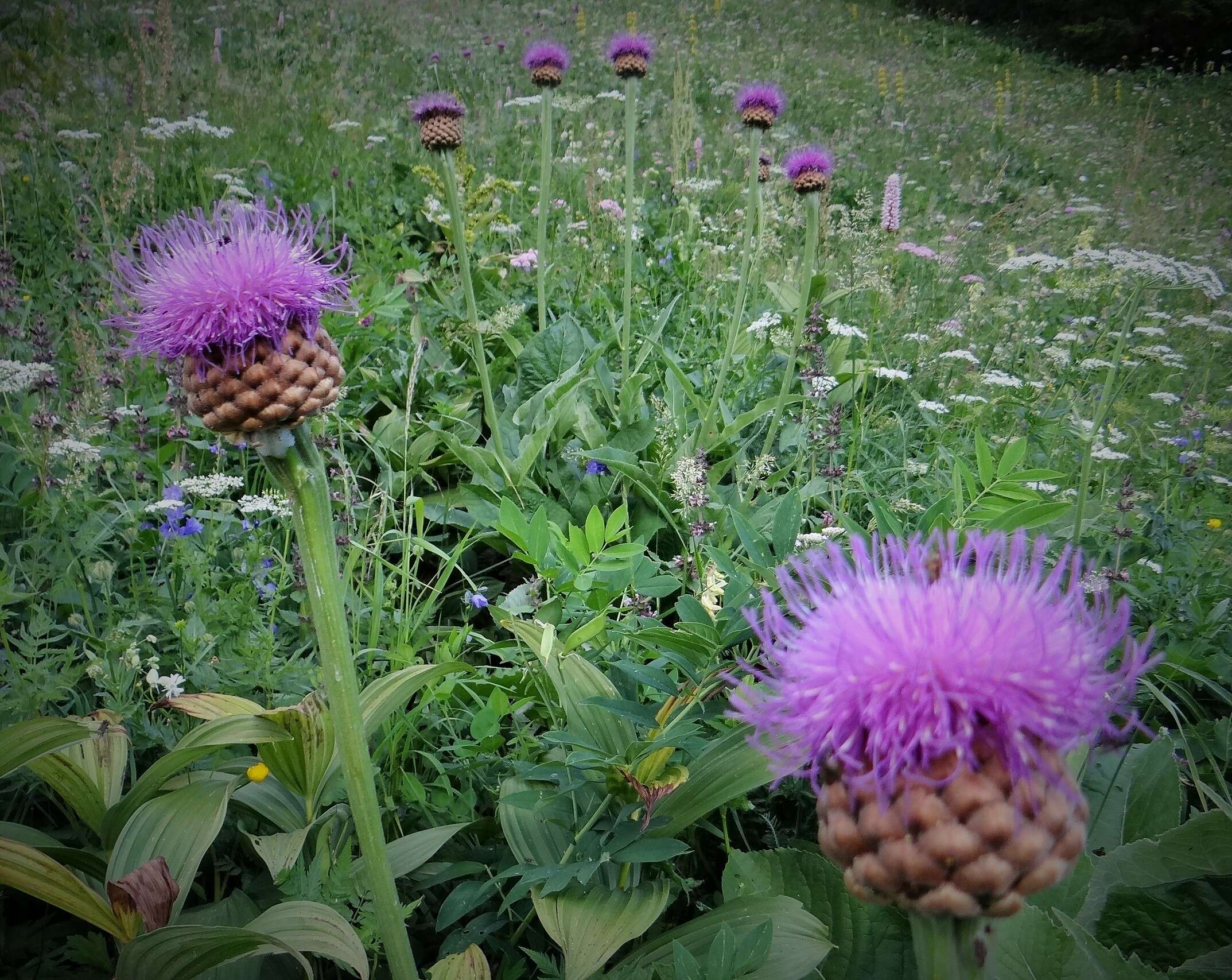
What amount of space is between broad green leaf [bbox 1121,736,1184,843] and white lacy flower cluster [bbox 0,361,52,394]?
1936 millimetres

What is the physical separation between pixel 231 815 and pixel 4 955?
0.28m

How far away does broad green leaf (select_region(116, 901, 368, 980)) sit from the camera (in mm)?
796

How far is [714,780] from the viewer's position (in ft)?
3.30

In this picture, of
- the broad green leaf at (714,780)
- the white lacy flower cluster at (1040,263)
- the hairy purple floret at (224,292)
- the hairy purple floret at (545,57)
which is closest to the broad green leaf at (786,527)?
the broad green leaf at (714,780)

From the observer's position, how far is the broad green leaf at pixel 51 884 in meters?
0.86

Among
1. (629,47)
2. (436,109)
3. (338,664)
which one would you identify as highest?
(629,47)

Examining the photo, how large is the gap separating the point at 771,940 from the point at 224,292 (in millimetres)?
868

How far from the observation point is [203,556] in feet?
4.44

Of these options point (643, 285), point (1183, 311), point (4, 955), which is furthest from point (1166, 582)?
point (643, 285)

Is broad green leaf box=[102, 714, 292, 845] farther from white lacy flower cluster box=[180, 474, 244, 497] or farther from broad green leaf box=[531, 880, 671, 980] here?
white lacy flower cluster box=[180, 474, 244, 497]

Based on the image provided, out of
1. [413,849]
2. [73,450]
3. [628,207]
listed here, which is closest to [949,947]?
[413,849]

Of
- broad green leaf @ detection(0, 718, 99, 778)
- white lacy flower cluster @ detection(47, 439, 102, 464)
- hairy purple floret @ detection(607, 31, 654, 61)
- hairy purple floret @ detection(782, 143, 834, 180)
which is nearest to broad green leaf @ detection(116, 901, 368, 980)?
broad green leaf @ detection(0, 718, 99, 778)

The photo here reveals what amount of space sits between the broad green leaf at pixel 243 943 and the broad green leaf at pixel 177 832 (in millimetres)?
142

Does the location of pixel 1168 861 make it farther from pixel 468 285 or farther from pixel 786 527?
pixel 468 285
